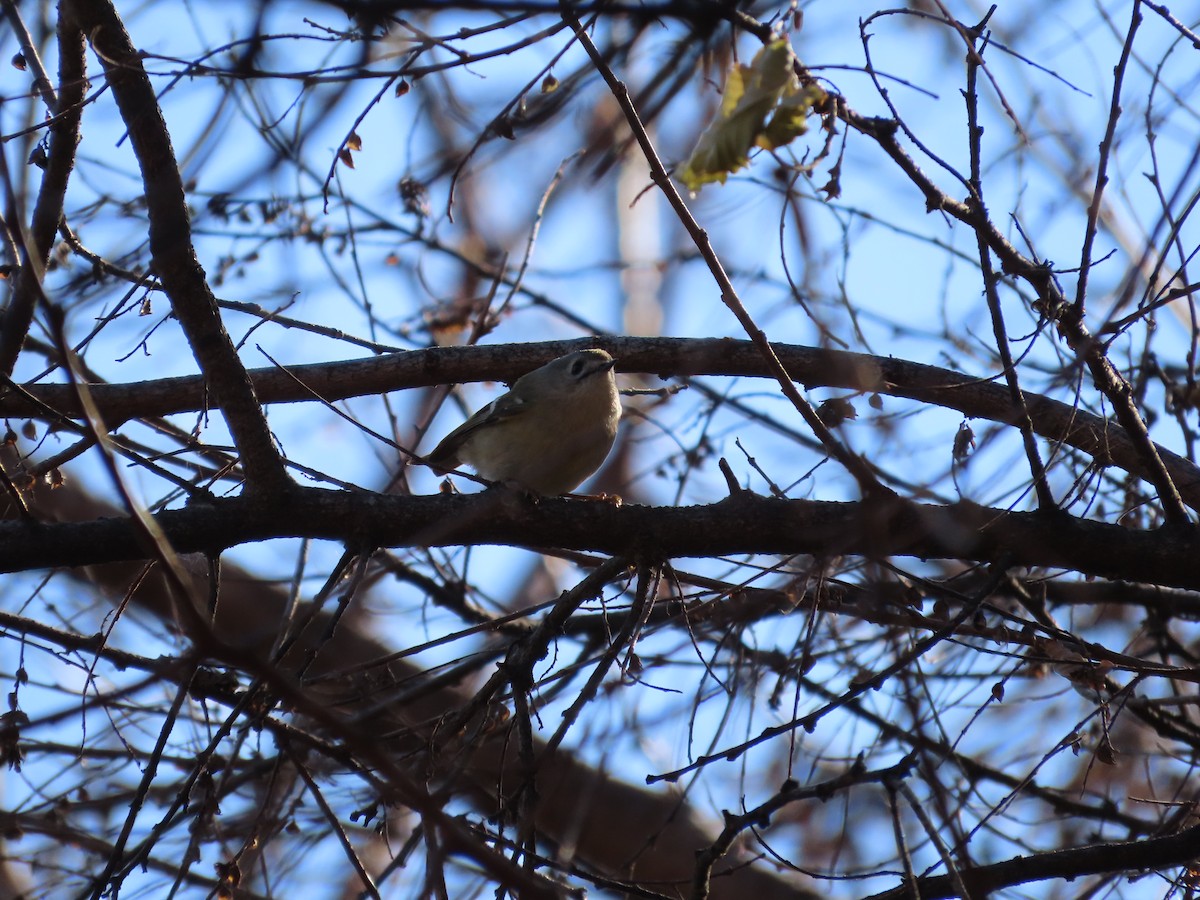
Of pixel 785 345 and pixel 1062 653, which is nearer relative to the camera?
pixel 1062 653

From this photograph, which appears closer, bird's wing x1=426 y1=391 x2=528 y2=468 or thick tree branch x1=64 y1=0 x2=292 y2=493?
thick tree branch x1=64 y1=0 x2=292 y2=493

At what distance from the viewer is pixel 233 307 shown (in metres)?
3.72

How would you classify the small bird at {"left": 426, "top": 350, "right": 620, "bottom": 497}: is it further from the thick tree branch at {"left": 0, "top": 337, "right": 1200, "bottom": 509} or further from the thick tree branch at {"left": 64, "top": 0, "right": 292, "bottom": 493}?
the thick tree branch at {"left": 64, "top": 0, "right": 292, "bottom": 493}

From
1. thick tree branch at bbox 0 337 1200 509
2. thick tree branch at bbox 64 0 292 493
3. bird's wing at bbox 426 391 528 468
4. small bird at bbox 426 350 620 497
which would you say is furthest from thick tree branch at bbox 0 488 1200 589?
bird's wing at bbox 426 391 528 468

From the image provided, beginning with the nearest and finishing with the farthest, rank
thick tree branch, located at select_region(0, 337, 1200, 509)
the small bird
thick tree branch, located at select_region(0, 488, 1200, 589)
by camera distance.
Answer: thick tree branch, located at select_region(0, 488, 1200, 589) < thick tree branch, located at select_region(0, 337, 1200, 509) < the small bird

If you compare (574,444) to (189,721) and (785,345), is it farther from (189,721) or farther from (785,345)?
(189,721)

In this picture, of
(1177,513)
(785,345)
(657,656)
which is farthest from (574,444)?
(1177,513)

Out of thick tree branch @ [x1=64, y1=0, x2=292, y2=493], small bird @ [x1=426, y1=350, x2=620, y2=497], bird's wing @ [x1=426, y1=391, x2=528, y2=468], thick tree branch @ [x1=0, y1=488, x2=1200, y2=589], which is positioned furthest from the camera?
bird's wing @ [x1=426, y1=391, x2=528, y2=468]

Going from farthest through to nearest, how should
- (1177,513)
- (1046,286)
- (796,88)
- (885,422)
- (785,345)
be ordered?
1. (785,345)
2. (1177,513)
3. (1046,286)
4. (885,422)
5. (796,88)

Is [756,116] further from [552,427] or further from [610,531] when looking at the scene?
[552,427]

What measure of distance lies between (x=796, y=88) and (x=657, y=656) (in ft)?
5.89

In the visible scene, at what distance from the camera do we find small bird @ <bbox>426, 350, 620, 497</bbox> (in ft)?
15.1

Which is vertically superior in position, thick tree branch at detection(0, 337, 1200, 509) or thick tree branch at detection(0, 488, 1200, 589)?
thick tree branch at detection(0, 337, 1200, 509)

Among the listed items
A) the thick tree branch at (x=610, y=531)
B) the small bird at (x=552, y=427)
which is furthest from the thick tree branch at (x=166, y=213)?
the small bird at (x=552, y=427)
